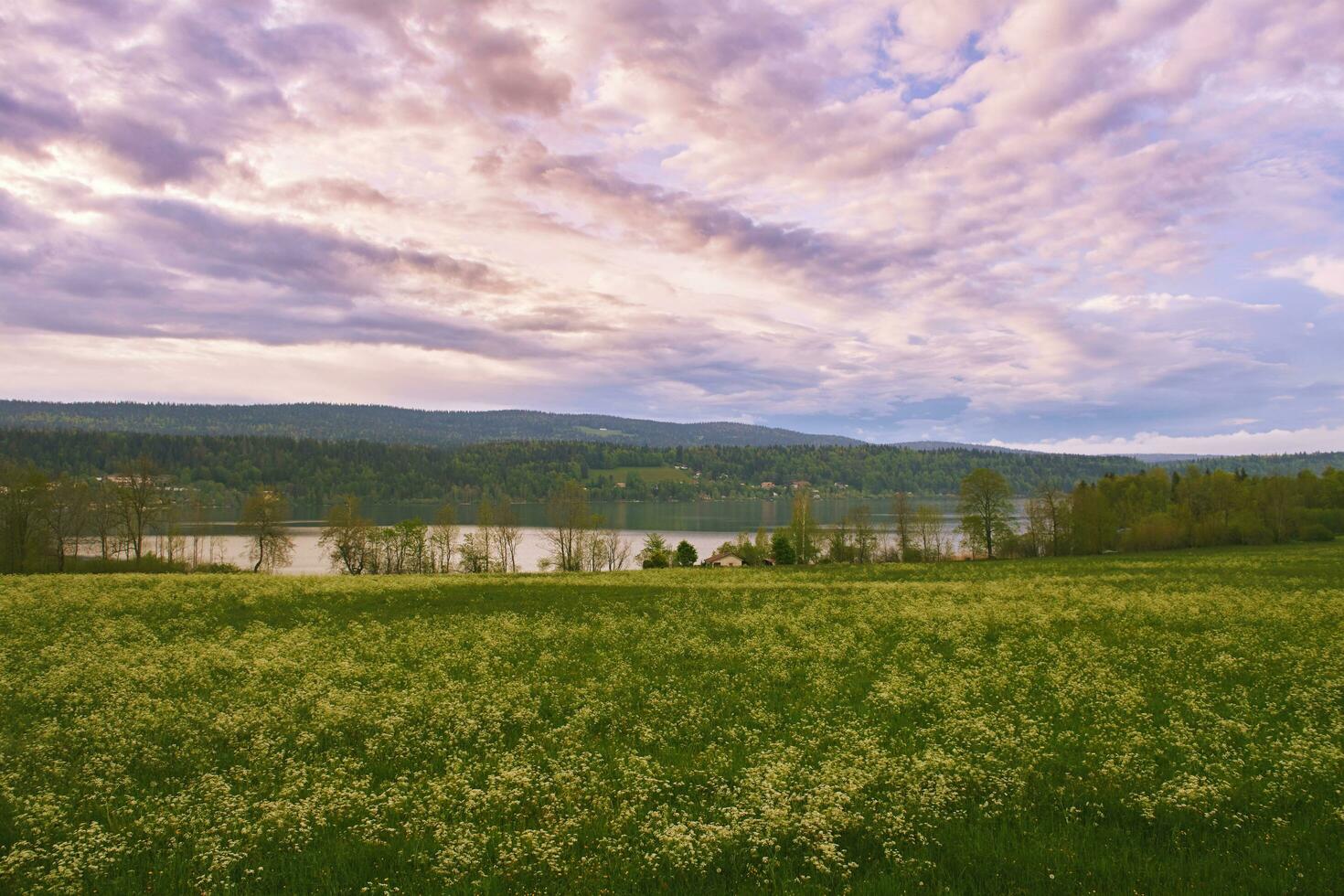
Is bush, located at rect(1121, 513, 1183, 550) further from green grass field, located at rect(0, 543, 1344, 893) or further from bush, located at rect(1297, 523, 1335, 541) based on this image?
green grass field, located at rect(0, 543, 1344, 893)

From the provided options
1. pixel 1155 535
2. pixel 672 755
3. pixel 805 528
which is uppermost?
pixel 672 755

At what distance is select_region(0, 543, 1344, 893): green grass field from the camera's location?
946cm

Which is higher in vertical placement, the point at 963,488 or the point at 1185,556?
the point at 963,488

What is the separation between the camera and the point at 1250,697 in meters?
16.6

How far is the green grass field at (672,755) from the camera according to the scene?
9.46 m

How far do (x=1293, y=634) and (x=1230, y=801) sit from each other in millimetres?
17490

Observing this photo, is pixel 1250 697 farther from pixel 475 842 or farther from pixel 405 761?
pixel 405 761

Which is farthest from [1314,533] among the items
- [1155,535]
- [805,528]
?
[805,528]

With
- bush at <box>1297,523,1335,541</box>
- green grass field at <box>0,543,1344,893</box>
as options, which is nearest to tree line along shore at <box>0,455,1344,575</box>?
bush at <box>1297,523,1335,541</box>

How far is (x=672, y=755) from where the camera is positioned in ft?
44.4

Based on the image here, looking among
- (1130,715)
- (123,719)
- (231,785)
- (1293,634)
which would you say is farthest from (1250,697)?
(123,719)

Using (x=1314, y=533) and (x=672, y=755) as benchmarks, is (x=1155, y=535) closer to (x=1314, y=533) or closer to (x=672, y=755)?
(x=1314, y=533)

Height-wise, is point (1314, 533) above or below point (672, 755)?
below

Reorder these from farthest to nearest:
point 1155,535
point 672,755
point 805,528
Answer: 1. point 805,528
2. point 1155,535
3. point 672,755
